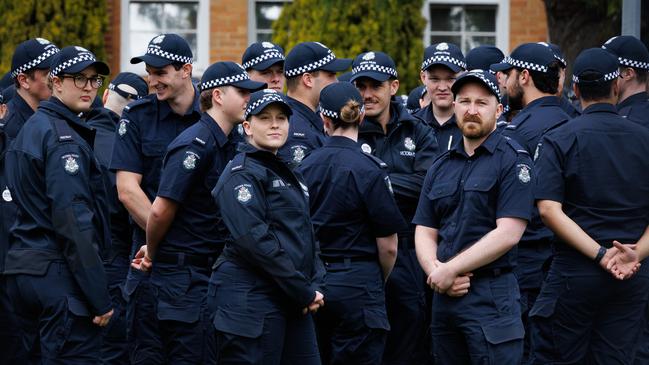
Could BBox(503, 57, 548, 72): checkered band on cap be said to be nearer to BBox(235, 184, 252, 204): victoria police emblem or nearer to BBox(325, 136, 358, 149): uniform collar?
BBox(325, 136, 358, 149): uniform collar

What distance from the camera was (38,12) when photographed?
14156mm

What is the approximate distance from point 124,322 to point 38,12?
669 centimetres

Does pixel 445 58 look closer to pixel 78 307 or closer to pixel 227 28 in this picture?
pixel 78 307

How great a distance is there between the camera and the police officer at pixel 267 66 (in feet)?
28.0

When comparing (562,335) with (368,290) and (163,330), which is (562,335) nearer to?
(368,290)

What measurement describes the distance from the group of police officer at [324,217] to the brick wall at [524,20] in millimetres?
7235

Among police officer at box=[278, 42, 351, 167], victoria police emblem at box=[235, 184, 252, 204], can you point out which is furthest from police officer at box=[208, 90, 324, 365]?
police officer at box=[278, 42, 351, 167]

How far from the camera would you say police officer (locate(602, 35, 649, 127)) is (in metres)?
8.06

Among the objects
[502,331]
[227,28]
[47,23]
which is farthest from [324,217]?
[227,28]

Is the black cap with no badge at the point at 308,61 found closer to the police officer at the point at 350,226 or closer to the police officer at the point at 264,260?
the police officer at the point at 350,226

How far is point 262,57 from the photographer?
854cm

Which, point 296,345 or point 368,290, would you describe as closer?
point 296,345

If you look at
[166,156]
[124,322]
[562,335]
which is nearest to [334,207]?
[166,156]

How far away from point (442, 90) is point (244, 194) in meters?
2.83
